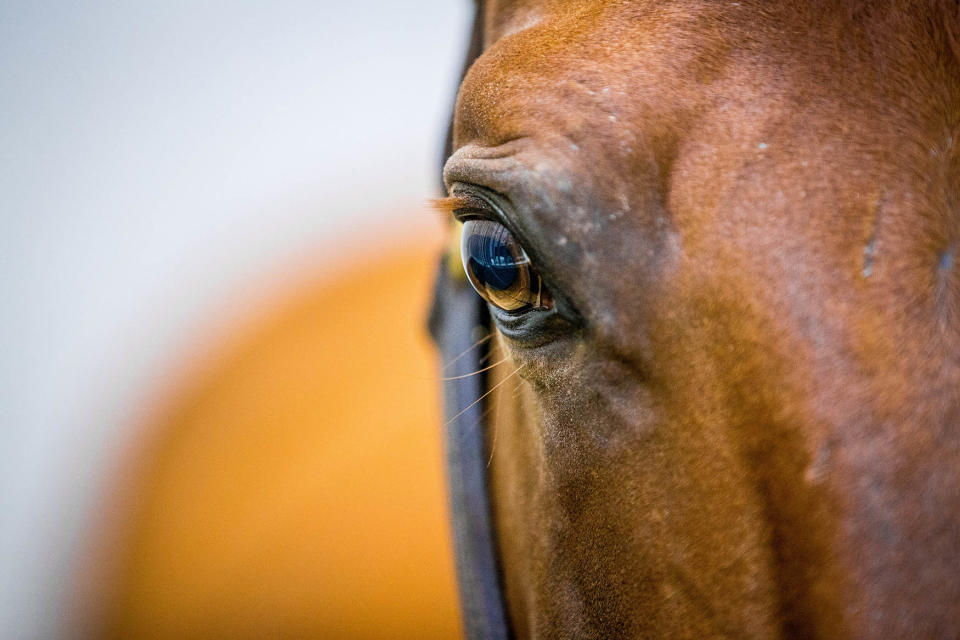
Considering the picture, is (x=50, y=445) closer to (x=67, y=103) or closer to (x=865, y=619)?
(x=67, y=103)

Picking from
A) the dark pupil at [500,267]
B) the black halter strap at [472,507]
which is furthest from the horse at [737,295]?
the black halter strap at [472,507]

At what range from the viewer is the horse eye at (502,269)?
0.50 metres

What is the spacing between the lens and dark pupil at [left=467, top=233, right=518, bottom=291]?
50cm

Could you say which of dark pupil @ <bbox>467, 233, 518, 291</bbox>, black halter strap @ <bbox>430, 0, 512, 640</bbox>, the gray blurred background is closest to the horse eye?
dark pupil @ <bbox>467, 233, 518, 291</bbox>

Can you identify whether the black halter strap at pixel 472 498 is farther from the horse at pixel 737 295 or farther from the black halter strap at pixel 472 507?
the horse at pixel 737 295

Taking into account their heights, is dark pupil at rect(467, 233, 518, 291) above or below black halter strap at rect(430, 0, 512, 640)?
above

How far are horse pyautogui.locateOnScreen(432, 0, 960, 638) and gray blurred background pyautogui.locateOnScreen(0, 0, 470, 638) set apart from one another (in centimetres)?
119

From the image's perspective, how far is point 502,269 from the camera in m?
0.51

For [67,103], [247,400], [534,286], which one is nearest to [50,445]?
[247,400]

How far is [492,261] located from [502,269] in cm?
1

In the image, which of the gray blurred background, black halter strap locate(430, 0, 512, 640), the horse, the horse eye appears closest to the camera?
the horse

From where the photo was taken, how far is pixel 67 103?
198cm

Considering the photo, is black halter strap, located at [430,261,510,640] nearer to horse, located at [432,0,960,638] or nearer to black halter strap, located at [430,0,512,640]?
black halter strap, located at [430,0,512,640]

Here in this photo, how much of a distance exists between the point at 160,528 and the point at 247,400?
321mm
